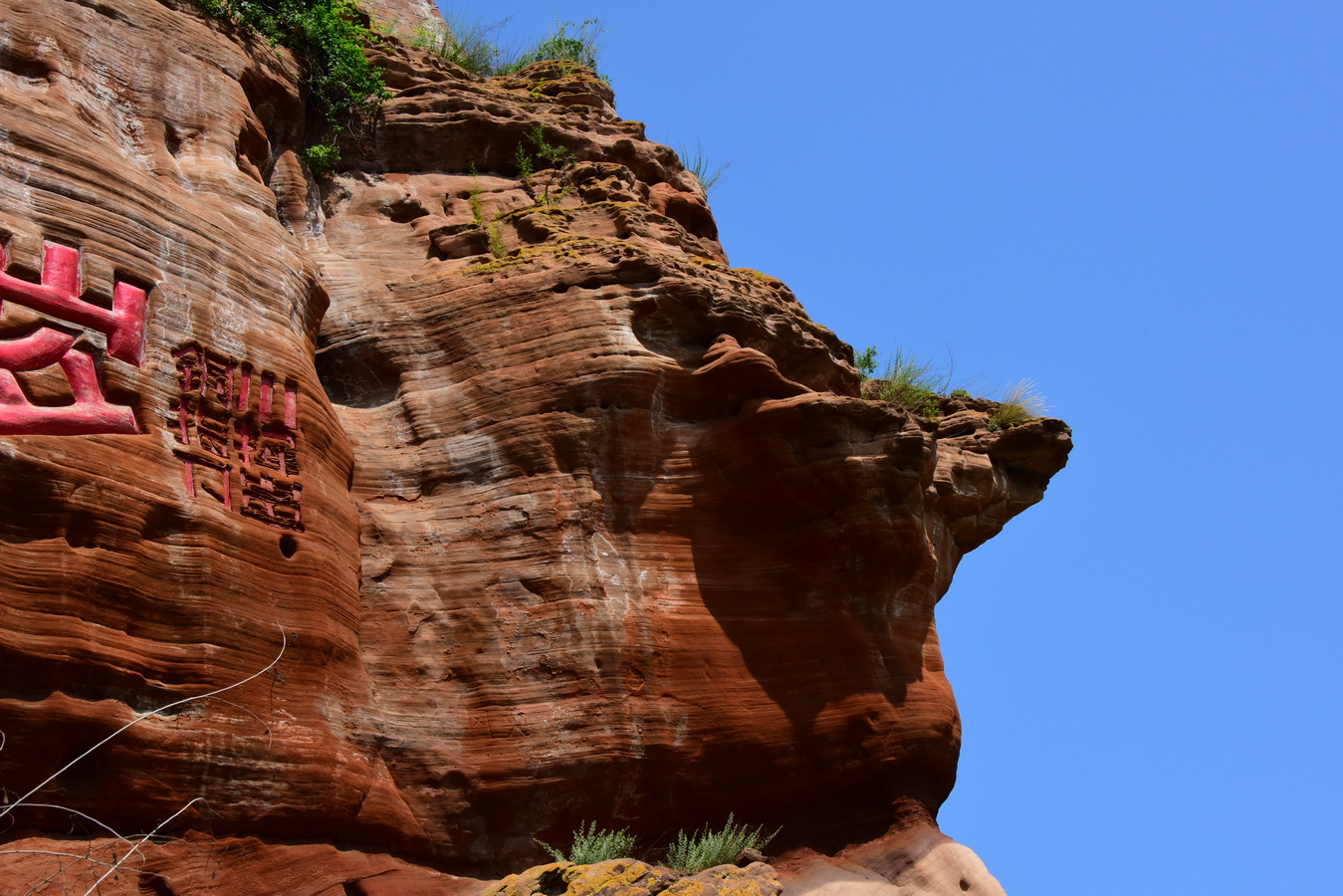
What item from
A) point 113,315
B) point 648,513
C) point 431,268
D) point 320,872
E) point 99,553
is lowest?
point 320,872

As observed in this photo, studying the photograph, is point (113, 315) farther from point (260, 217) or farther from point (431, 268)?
point (431, 268)

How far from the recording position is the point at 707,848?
9.10 meters

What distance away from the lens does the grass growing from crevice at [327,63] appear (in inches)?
481

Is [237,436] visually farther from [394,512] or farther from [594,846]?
[594,846]

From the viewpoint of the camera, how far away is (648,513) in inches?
400

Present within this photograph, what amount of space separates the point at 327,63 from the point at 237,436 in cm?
535

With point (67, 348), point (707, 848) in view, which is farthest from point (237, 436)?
point (707, 848)

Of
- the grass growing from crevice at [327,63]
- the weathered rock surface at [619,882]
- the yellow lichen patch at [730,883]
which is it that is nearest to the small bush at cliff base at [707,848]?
the yellow lichen patch at [730,883]

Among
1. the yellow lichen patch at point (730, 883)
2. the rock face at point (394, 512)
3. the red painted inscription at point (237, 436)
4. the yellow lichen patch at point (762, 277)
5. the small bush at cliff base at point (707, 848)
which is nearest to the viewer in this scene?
the rock face at point (394, 512)

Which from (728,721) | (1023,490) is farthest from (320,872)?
(1023,490)

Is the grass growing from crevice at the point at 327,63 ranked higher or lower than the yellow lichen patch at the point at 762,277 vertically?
higher

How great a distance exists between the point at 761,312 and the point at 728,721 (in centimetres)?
368

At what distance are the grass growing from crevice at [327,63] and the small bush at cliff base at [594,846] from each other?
692cm

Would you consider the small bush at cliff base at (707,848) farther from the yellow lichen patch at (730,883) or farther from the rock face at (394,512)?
the yellow lichen patch at (730,883)
